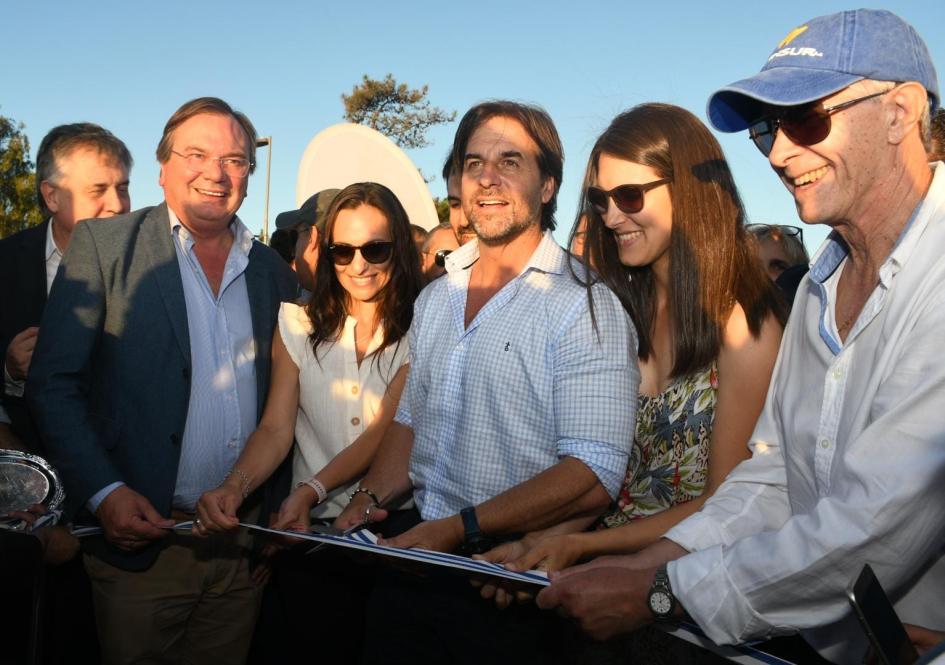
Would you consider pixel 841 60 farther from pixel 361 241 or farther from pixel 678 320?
pixel 361 241

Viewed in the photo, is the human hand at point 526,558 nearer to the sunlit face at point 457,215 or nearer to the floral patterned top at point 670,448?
the floral patterned top at point 670,448

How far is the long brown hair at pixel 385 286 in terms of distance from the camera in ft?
14.4

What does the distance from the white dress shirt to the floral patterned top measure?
54cm

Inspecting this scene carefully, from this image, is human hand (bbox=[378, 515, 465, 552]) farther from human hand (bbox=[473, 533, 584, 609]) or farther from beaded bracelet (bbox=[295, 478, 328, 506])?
beaded bracelet (bbox=[295, 478, 328, 506])

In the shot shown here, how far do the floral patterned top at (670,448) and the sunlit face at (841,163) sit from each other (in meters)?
0.85

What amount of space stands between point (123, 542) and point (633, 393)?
2.18m

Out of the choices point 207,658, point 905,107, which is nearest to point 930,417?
point 905,107

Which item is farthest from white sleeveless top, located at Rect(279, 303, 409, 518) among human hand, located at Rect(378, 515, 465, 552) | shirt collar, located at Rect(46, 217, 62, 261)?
shirt collar, located at Rect(46, 217, 62, 261)

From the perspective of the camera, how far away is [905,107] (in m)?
2.43

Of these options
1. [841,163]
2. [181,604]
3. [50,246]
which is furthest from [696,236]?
[50,246]

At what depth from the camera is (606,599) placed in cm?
255

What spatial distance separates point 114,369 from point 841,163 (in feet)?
9.91

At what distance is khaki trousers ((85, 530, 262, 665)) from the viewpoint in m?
3.99

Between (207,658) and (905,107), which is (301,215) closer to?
(207,658)
